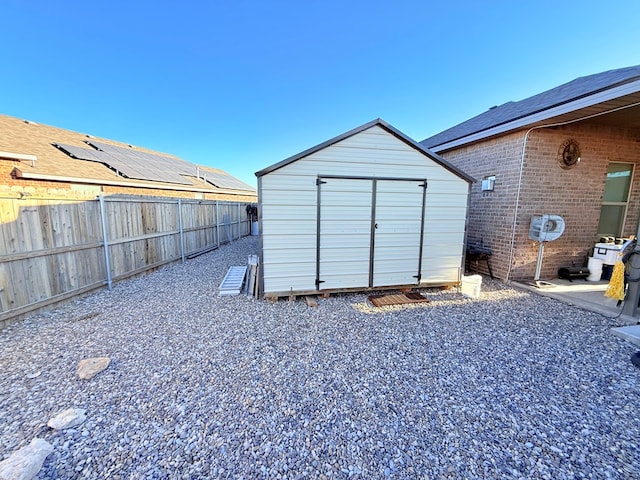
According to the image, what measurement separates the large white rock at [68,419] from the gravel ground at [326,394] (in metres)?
0.06

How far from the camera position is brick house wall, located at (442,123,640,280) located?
5250 mm

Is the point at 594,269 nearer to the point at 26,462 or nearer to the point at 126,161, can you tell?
the point at 26,462

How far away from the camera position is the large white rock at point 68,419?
1.90 m

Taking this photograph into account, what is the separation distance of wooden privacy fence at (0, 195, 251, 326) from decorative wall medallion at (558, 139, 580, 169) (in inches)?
370

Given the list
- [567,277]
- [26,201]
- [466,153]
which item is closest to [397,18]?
[466,153]

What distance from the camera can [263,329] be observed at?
358 centimetres

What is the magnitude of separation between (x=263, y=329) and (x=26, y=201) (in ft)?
12.7

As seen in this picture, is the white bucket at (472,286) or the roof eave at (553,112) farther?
the white bucket at (472,286)

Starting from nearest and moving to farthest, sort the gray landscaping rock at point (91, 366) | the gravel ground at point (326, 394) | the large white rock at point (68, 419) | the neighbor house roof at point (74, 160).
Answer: the gravel ground at point (326, 394), the large white rock at point (68, 419), the gray landscaping rock at point (91, 366), the neighbor house roof at point (74, 160)

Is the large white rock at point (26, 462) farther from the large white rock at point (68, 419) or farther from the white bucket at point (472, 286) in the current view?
the white bucket at point (472, 286)

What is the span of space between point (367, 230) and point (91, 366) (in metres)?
4.20

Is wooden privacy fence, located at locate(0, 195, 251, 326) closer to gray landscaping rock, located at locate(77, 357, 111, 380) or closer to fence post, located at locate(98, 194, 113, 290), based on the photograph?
fence post, located at locate(98, 194, 113, 290)

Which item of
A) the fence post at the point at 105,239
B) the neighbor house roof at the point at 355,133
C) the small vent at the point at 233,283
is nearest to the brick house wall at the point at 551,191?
the neighbor house roof at the point at 355,133

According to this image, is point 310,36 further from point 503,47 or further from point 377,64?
point 503,47
